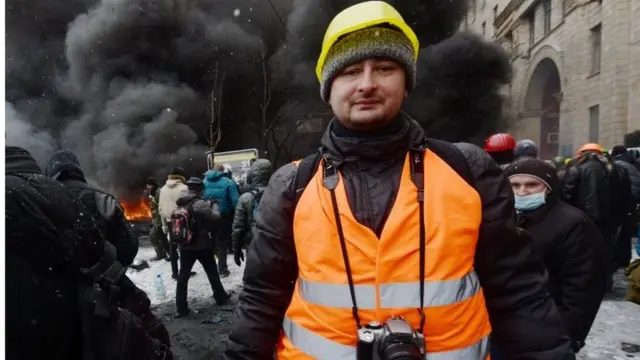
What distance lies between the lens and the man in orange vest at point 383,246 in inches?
40.9

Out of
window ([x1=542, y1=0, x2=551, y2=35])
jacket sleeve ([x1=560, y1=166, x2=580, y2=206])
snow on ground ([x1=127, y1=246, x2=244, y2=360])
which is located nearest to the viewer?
snow on ground ([x1=127, y1=246, x2=244, y2=360])

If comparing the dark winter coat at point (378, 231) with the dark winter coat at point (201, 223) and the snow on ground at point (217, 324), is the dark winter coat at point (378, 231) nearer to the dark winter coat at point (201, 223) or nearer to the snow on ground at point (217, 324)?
the snow on ground at point (217, 324)

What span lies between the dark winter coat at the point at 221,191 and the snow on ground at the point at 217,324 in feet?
3.03

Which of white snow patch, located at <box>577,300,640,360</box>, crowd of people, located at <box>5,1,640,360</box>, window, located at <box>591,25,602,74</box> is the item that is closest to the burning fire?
white snow patch, located at <box>577,300,640,360</box>

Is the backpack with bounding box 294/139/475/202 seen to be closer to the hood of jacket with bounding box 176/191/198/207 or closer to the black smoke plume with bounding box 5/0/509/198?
the hood of jacket with bounding box 176/191/198/207

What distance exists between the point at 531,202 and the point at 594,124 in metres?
14.2

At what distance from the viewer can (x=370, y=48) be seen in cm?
114

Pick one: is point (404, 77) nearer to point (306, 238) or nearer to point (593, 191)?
point (306, 238)

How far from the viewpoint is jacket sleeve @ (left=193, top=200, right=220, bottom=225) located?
14.6ft

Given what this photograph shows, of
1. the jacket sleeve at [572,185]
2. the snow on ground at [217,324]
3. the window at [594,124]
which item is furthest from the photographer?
the window at [594,124]

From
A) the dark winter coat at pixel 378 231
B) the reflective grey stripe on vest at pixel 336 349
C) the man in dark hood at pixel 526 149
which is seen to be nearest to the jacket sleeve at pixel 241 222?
the man in dark hood at pixel 526 149

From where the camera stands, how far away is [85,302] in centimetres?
130

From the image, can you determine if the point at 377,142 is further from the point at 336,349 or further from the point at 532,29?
the point at 532,29

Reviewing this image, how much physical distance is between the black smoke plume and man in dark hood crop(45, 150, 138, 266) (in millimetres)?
12910
